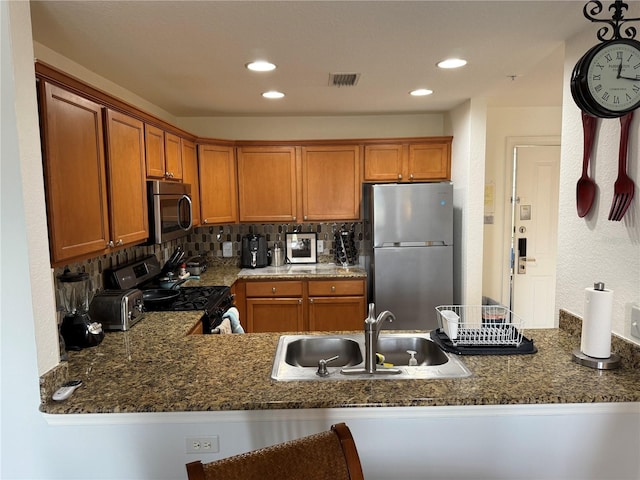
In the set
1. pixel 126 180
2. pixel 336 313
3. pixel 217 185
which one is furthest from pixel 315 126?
pixel 126 180

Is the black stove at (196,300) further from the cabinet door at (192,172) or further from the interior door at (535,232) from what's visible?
the interior door at (535,232)

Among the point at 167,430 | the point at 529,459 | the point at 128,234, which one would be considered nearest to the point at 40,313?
the point at 167,430

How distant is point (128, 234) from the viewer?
2465 mm

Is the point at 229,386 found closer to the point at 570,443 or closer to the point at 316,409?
the point at 316,409

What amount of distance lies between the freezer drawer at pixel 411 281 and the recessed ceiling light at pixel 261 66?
1.78m

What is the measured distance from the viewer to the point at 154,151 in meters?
2.90

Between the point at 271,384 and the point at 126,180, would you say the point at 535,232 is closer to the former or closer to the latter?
the point at 271,384

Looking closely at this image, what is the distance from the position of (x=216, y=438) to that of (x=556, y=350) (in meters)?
1.48

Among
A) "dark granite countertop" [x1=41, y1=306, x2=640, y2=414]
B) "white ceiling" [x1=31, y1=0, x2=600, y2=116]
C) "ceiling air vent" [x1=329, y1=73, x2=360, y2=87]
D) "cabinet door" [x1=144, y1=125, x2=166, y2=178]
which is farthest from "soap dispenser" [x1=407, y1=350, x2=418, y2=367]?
"cabinet door" [x1=144, y1=125, x2=166, y2=178]

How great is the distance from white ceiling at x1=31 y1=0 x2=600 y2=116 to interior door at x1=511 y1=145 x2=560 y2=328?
3.09ft

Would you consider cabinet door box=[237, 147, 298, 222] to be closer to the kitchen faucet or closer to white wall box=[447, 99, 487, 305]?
white wall box=[447, 99, 487, 305]

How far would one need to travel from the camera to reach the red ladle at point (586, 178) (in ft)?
6.28

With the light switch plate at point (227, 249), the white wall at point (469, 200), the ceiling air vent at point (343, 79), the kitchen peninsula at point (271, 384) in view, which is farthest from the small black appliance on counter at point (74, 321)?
the white wall at point (469, 200)

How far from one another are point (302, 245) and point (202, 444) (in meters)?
3.00
